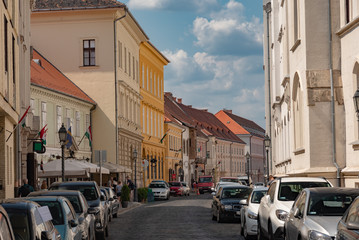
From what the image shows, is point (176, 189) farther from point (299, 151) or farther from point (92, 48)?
point (299, 151)

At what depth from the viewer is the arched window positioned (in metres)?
31.9

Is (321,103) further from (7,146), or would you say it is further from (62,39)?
(62,39)

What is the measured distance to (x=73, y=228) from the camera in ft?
45.4

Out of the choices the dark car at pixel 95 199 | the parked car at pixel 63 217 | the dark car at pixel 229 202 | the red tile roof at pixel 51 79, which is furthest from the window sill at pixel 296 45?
the parked car at pixel 63 217

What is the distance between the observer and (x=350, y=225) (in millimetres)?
8891

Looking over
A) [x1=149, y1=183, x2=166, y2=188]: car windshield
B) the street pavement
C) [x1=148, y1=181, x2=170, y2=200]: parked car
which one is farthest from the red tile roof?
the street pavement

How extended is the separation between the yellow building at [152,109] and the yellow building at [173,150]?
2926mm

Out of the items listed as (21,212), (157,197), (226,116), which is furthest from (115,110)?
(226,116)

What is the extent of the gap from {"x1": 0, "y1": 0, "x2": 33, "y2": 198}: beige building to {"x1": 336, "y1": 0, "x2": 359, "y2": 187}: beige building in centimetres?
1106

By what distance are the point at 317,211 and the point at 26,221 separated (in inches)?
218

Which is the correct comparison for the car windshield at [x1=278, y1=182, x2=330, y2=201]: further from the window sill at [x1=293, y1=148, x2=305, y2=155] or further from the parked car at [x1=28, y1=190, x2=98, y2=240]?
the window sill at [x1=293, y1=148, x2=305, y2=155]

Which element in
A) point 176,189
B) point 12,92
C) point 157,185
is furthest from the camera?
point 176,189

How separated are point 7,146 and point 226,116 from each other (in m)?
130

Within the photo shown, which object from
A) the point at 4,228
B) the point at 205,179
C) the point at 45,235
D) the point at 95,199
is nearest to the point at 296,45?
the point at 95,199
